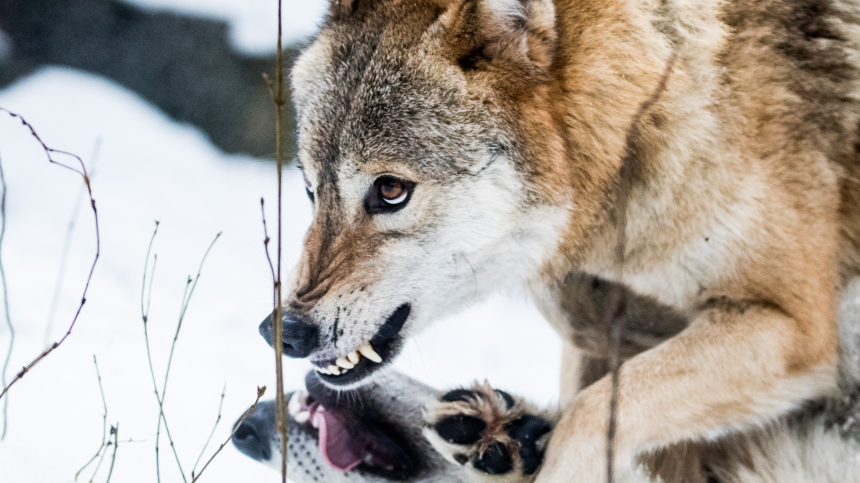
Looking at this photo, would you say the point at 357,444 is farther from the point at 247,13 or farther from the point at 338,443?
the point at 247,13

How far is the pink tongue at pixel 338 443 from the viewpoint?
2.18 m

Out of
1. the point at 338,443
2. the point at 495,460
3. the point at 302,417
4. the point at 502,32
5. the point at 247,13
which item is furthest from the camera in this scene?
the point at 247,13

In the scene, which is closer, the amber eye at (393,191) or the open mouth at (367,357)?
the amber eye at (393,191)

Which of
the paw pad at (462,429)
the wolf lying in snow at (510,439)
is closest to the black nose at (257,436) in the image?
the wolf lying in snow at (510,439)

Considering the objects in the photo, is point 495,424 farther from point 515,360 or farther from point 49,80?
point 49,80

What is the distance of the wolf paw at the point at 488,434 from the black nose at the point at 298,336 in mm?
484

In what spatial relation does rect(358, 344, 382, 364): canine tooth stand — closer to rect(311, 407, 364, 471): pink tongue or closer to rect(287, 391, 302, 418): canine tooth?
rect(311, 407, 364, 471): pink tongue

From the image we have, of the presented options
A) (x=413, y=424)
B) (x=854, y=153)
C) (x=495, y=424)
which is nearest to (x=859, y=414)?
(x=854, y=153)

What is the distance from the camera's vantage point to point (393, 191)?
190cm

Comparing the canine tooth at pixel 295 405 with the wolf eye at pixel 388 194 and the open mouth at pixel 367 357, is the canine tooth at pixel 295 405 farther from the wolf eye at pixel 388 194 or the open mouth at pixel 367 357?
the wolf eye at pixel 388 194

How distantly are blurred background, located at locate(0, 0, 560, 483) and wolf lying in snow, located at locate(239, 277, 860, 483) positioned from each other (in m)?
0.27

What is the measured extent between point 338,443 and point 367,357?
39cm

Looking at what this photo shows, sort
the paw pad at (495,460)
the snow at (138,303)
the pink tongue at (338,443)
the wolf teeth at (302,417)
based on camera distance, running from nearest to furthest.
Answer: the paw pad at (495,460) → the pink tongue at (338,443) → the wolf teeth at (302,417) → the snow at (138,303)

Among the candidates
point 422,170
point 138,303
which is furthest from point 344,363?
point 138,303
